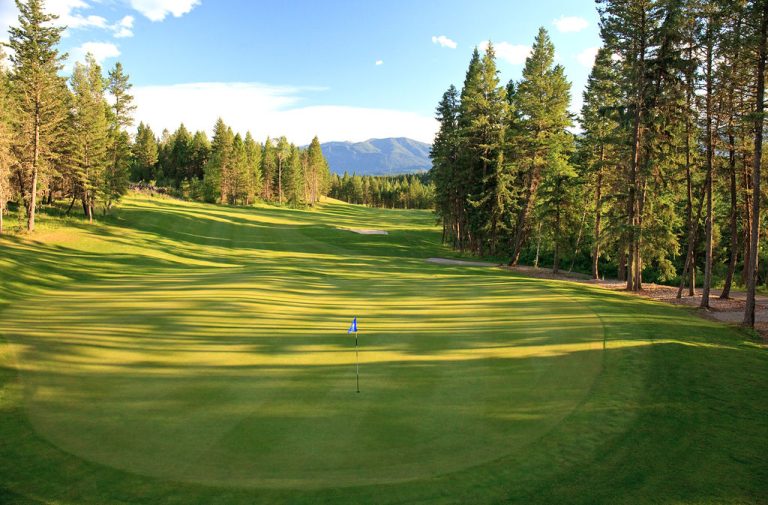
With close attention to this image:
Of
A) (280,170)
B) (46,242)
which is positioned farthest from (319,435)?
(280,170)

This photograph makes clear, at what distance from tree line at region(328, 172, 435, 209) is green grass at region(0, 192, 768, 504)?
148069mm

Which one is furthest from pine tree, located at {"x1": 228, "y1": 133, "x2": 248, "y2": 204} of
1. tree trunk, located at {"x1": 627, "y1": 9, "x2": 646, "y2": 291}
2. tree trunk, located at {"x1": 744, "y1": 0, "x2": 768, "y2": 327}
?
tree trunk, located at {"x1": 744, "y1": 0, "x2": 768, "y2": 327}

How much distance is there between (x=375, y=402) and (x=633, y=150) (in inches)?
1029

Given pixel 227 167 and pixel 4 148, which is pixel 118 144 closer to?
pixel 4 148

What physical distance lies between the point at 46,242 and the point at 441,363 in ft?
122

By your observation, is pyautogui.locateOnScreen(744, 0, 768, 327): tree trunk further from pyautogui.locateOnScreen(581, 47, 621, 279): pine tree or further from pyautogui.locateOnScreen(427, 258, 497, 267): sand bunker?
pyautogui.locateOnScreen(427, 258, 497, 267): sand bunker

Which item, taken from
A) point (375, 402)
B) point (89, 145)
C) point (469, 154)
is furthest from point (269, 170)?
point (375, 402)

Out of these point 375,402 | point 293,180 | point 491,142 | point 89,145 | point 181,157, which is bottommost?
point 375,402

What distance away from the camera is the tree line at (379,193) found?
168m

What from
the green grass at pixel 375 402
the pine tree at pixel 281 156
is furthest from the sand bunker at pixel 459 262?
the pine tree at pixel 281 156

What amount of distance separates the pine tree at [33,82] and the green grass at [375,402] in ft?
78.3

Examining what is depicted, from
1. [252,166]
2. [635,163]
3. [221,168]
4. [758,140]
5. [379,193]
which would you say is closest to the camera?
[758,140]

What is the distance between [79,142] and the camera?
1700 inches

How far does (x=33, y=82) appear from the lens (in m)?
36.6
